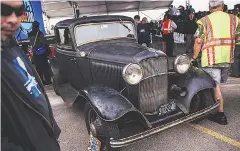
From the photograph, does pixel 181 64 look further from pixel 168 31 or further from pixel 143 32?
pixel 168 31

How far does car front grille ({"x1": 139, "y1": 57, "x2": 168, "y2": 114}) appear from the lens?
344 centimetres

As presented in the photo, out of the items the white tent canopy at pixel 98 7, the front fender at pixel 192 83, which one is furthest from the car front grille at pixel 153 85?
the white tent canopy at pixel 98 7

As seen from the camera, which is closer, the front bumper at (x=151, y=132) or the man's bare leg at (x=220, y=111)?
the front bumper at (x=151, y=132)

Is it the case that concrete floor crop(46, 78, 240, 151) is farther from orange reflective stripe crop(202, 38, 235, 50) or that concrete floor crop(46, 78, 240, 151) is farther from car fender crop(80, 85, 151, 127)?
orange reflective stripe crop(202, 38, 235, 50)

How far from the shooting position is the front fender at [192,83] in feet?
12.0

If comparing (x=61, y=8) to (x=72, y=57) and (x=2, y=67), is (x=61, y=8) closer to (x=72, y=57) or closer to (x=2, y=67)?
(x=72, y=57)

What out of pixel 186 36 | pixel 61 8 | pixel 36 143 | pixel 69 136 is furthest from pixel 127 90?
pixel 61 8

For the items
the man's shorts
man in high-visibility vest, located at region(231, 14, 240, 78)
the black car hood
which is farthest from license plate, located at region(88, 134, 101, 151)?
man in high-visibility vest, located at region(231, 14, 240, 78)

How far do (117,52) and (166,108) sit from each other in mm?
1084

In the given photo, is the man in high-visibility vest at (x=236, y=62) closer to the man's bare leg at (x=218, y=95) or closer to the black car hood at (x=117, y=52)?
the man's bare leg at (x=218, y=95)

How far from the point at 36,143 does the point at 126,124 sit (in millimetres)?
2239

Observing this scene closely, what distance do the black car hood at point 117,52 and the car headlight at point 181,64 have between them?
0.29 metres

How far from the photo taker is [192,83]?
149 inches

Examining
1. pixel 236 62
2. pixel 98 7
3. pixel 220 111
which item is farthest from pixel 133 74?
pixel 98 7
